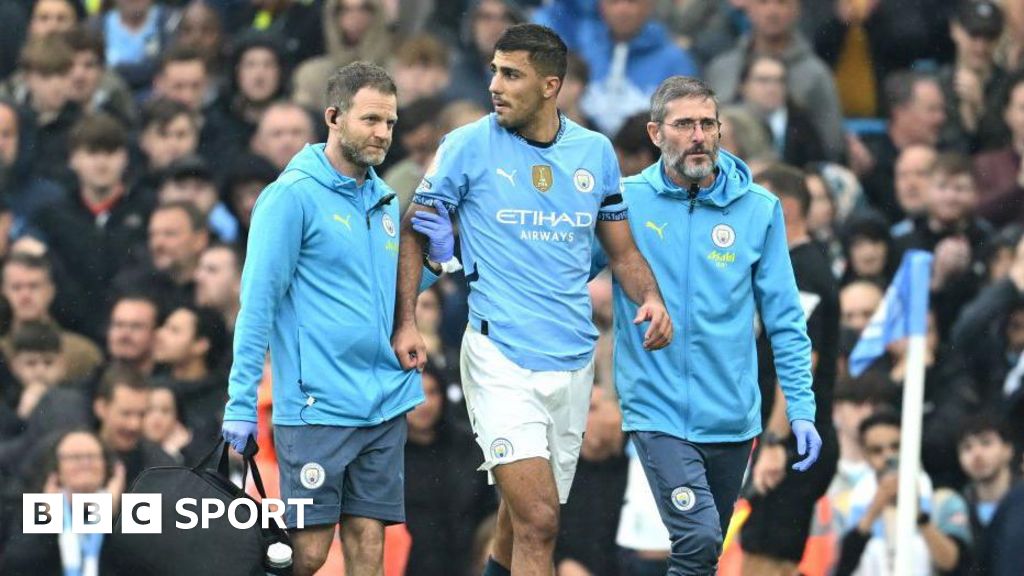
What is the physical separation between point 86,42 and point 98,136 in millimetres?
895

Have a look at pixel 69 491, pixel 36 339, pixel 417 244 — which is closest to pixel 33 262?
pixel 36 339

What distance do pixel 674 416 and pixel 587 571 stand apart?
10.7 feet

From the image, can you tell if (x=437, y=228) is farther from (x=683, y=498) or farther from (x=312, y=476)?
(x=683, y=498)

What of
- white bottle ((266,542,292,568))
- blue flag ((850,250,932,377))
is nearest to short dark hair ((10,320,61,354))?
blue flag ((850,250,932,377))

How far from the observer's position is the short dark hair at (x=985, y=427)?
1379cm

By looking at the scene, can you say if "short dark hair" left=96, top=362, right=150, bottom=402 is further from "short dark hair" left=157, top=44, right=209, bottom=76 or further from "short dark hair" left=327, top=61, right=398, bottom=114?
"short dark hair" left=327, top=61, right=398, bottom=114

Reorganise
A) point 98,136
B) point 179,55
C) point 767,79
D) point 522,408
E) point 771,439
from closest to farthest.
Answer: point 522,408, point 771,439, point 98,136, point 767,79, point 179,55

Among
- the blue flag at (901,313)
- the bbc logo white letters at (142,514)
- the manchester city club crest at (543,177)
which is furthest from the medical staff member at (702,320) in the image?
the blue flag at (901,313)

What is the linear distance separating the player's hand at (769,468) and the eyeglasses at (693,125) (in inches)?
99.8

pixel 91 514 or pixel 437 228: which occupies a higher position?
pixel 437 228

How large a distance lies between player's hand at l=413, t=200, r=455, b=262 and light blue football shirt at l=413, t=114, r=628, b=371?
0.14 ft

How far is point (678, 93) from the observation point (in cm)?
989

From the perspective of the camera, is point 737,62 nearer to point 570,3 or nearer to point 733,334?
point 570,3

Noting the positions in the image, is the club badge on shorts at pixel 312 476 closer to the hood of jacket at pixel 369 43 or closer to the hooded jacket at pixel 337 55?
the hooded jacket at pixel 337 55
